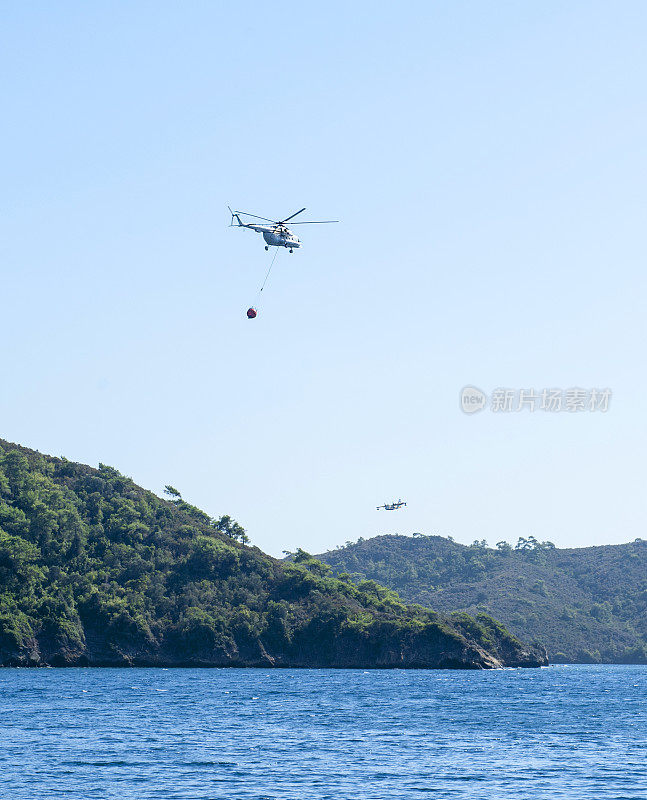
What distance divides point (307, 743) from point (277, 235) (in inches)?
1661

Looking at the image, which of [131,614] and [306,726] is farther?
[131,614]

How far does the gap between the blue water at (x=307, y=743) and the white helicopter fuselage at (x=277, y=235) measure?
41.3m

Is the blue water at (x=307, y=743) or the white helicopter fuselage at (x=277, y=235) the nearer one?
the blue water at (x=307, y=743)

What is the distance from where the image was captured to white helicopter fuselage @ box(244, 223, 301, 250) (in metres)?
84.6

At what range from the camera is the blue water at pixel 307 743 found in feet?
197

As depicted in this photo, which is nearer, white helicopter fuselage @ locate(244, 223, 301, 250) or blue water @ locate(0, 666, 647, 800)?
blue water @ locate(0, 666, 647, 800)

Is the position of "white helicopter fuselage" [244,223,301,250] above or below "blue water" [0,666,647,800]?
above

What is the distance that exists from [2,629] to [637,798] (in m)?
140

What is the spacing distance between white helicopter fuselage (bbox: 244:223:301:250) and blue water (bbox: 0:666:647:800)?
41.3 metres

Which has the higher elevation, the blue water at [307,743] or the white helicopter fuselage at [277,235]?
the white helicopter fuselage at [277,235]

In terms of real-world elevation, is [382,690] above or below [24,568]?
below

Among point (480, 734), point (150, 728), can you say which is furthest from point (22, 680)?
point (480, 734)

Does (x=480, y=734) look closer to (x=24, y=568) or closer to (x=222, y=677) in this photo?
(x=222, y=677)

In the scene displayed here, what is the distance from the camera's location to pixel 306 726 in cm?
9344
